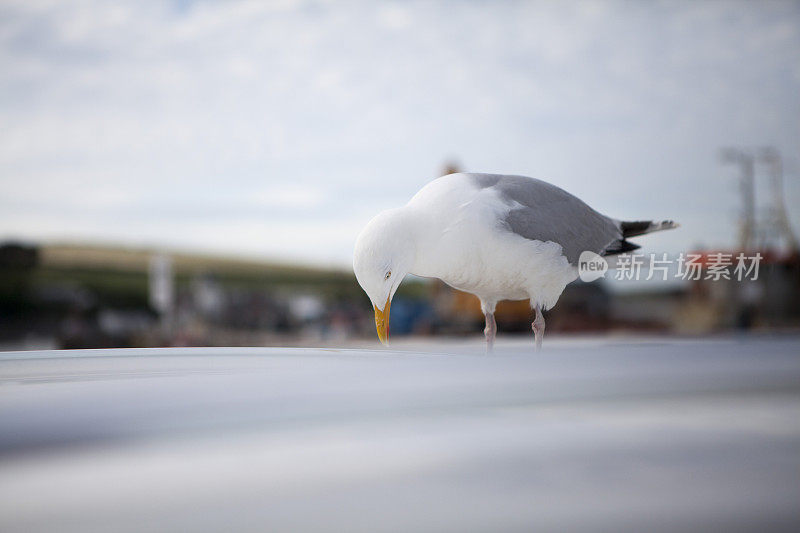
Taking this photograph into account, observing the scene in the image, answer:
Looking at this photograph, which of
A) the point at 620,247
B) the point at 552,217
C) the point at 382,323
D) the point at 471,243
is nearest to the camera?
the point at 382,323

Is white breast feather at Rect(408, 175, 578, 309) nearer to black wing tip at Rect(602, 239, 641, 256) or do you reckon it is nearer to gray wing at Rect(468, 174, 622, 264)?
gray wing at Rect(468, 174, 622, 264)

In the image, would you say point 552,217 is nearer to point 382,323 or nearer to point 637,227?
point 637,227

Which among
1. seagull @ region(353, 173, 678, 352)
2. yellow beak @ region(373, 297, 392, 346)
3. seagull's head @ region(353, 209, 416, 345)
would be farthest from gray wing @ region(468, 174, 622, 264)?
yellow beak @ region(373, 297, 392, 346)

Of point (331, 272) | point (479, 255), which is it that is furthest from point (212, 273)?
point (479, 255)

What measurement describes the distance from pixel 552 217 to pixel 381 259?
2.25 ft

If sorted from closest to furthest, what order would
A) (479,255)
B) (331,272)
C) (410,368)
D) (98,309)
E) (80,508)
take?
(80,508) < (410,368) < (479,255) < (98,309) < (331,272)

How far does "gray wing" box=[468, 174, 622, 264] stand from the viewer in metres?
1.88

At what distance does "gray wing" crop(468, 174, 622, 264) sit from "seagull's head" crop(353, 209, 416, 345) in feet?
1.08

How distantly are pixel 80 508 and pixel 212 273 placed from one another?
31789mm

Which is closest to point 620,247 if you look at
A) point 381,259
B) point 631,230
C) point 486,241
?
point 631,230

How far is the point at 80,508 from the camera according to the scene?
0.32 meters

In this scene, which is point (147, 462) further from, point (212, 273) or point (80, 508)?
point (212, 273)

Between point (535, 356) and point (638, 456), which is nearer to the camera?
point (638, 456)

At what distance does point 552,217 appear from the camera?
2.02 metres
